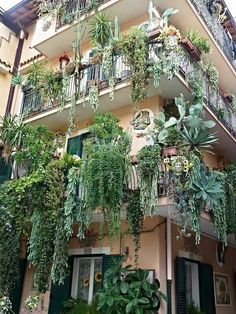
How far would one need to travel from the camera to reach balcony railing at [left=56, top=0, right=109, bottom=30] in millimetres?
10836

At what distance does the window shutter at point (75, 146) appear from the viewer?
10.3m

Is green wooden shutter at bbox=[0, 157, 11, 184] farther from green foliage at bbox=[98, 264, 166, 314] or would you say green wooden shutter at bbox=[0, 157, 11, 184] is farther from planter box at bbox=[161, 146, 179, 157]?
planter box at bbox=[161, 146, 179, 157]

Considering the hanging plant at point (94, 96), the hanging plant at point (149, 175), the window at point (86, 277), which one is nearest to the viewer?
the hanging plant at point (149, 175)

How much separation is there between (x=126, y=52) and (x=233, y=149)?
604cm

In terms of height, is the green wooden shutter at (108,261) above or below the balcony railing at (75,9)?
below

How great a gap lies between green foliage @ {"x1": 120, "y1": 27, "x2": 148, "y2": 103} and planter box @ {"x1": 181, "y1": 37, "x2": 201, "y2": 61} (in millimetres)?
1131

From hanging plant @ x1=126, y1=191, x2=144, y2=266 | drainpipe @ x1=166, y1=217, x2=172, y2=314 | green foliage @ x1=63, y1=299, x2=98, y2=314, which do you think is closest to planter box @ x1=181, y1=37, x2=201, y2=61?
hanging plant @ x1=126, y1=191, x2=144, y2=266

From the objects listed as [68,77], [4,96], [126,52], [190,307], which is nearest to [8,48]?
[4,96]

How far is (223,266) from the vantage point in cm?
1103

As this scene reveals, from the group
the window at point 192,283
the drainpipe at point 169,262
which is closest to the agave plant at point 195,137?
the drainpipe at point 169,262

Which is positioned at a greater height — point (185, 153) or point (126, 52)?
point (126, 52)

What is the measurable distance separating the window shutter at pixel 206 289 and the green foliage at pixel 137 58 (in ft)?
17.7

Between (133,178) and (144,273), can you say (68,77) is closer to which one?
(133,178)

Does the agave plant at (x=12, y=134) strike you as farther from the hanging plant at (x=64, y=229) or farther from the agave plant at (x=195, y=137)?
the agave plant at (x=195, y=137)
